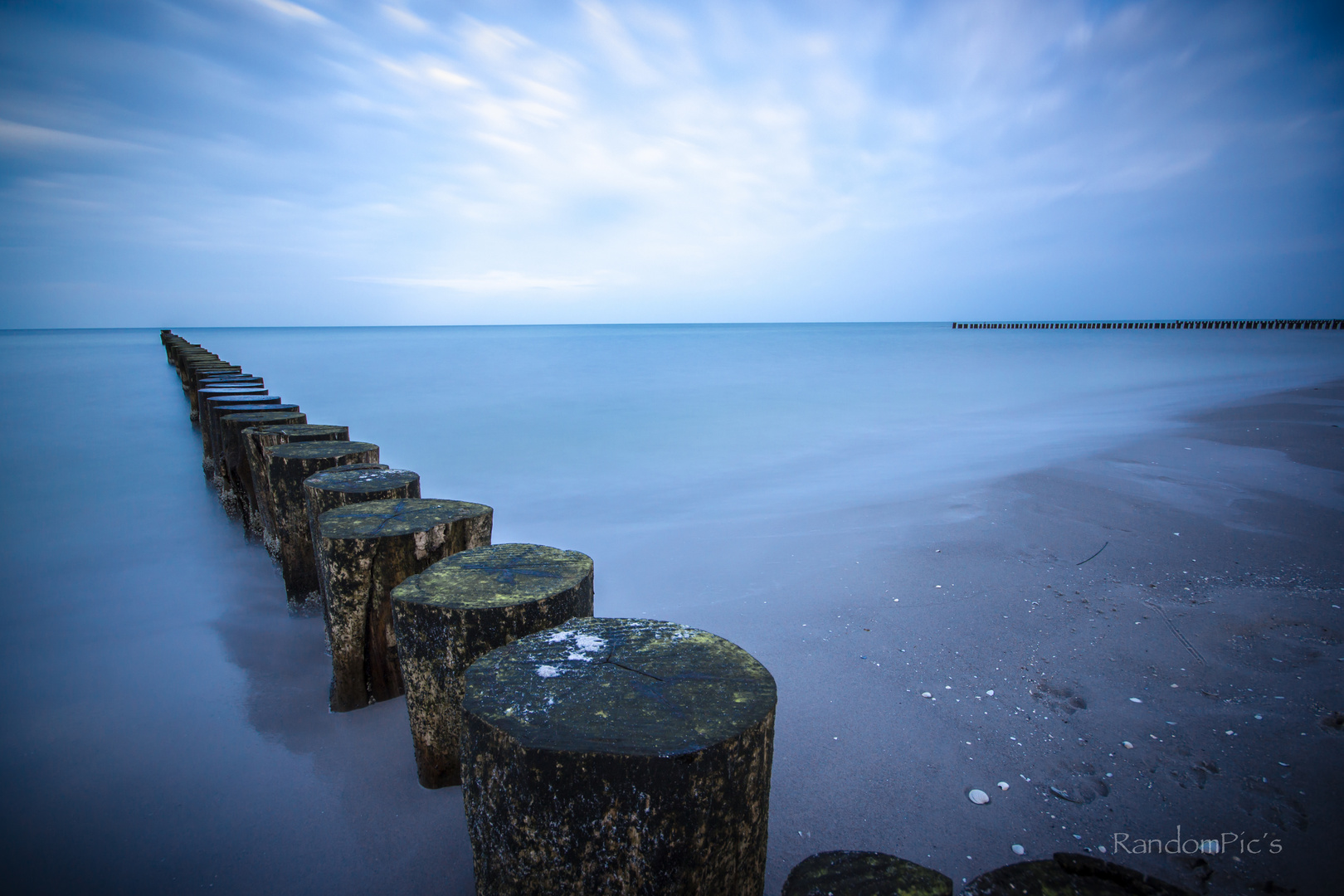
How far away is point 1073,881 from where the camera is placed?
1113 millimetres

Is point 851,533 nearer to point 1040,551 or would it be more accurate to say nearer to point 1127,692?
point 1040,551

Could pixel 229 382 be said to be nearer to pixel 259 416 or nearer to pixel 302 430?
pixel 259 416

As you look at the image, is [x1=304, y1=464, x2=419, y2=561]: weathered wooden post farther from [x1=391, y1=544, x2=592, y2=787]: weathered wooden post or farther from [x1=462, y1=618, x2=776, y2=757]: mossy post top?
[x1=462, y1=618, x2=776, y2=757]: mossy post top

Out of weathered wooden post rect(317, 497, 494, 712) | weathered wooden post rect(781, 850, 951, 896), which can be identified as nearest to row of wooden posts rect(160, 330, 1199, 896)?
weathered wooden post rect(781, 850, 951, 896)

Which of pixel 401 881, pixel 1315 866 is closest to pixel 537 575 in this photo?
pixel 401 881

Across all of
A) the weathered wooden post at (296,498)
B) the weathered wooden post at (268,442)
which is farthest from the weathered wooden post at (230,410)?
the weathered wooden post at (296,498)

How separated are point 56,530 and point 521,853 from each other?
254 inches

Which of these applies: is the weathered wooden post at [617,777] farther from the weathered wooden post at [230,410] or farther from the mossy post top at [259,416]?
the weathered wooden post at [230,410]

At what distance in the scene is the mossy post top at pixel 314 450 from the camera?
10.9 feet

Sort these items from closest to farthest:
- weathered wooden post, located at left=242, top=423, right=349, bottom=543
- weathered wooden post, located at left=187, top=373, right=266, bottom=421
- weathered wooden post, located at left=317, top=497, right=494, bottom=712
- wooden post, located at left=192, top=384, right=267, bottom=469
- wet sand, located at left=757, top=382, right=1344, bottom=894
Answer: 1. wet sand, located at left=757, top=382, right=1344, bottom=894
2. weathered wooden post, located at left=317, top=497, right=494, bottom=712
3. weathered wooden post, located at left=242, top=423, right=349, bottom=543
4. wooden post, located at left=192, top=384, right=267, bottom=469
5. weathered wooden post, located at left=187, top=373, right=266, bottom=421

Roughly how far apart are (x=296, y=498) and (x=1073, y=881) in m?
3.58

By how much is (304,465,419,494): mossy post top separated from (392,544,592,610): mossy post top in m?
0.94

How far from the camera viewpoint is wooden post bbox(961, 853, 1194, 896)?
3.61 feet

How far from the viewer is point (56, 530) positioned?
5.29 meters
